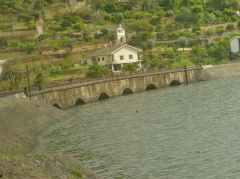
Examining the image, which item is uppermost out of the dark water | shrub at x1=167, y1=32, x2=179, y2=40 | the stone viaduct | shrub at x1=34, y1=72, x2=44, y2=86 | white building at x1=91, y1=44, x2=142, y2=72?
shrub at x1=167, y1=32, x2=179, y2=40

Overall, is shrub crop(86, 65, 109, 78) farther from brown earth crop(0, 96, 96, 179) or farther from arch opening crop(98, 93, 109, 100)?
brown earth crop(0, 96, 96, 179)

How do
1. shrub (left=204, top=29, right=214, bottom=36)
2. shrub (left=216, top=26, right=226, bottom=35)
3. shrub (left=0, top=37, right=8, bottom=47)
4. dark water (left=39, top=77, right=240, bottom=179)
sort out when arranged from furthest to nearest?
shrub (left=216, top=26, right=226, bottom=35) → shrub (left=204, top=29, right=214, bottom=36) → shrub (left=0, top=37, right=8, bottom=47) → dark water (left=39, top=77, right=240, bottom=179)

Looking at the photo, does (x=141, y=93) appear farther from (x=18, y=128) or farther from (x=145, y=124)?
(x=18, y=128)

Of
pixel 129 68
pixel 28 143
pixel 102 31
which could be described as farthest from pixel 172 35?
pixel 28 143

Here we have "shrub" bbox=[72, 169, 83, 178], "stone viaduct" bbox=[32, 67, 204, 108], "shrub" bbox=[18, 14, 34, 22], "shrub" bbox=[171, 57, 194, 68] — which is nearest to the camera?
"shrub" bbox=[72, 169, 83, 178]

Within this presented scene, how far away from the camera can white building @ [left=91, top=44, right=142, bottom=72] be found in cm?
10850

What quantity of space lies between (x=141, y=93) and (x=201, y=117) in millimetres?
34483

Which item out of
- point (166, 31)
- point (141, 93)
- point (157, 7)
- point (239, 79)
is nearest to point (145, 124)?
point (141, 93)

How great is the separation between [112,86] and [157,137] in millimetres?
43176

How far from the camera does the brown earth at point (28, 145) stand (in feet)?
84.6

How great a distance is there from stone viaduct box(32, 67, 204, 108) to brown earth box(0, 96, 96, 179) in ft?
28.4

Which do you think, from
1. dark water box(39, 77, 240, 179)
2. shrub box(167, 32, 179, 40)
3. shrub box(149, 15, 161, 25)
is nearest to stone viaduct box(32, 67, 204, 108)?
dark water box(39, 77, 240, 179)

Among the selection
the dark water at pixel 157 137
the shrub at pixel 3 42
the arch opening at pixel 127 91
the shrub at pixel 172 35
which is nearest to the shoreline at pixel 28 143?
the dark water at pixel 157 137

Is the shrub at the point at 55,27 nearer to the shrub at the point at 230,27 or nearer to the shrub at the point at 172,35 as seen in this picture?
the shrub at the point at 172,35
